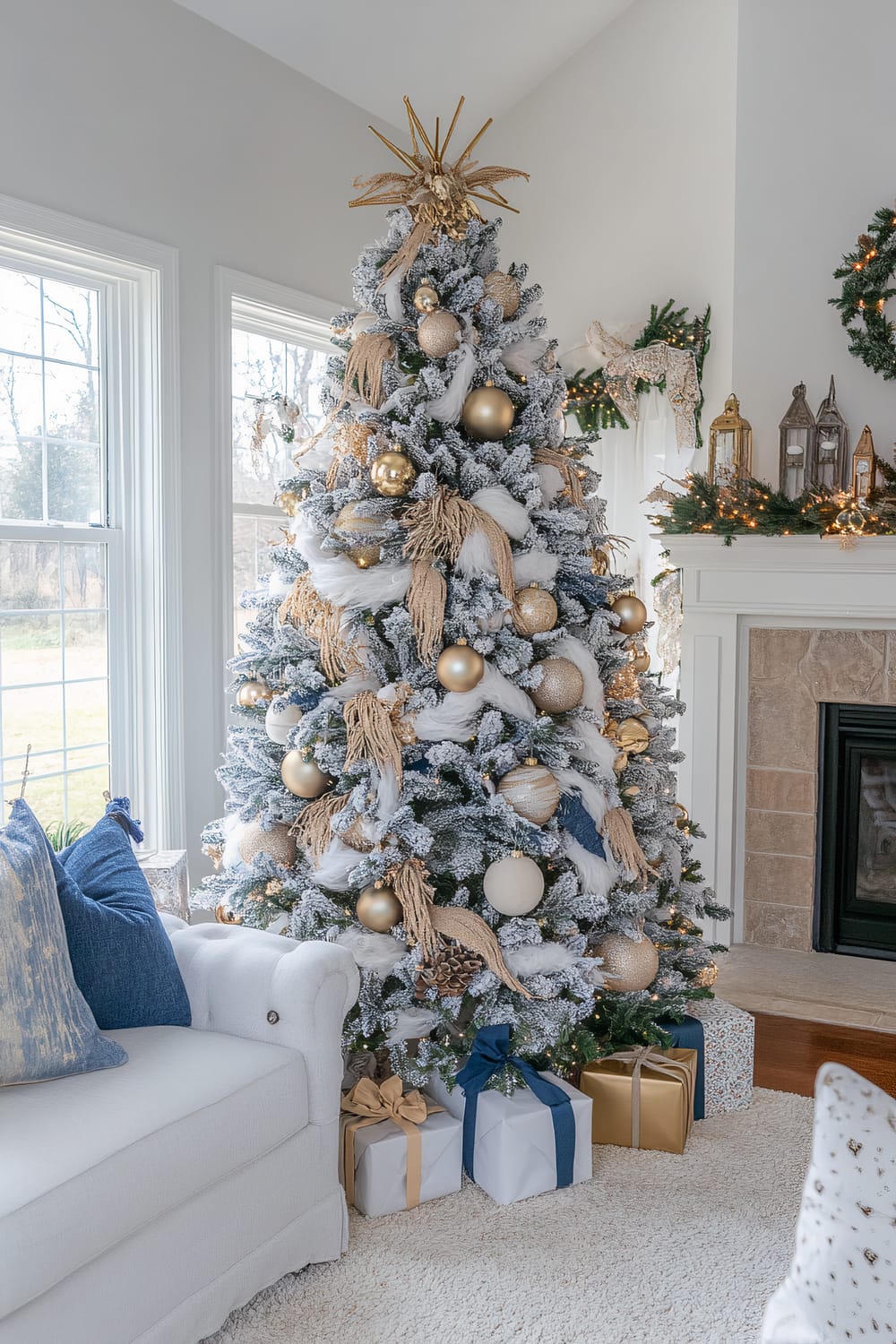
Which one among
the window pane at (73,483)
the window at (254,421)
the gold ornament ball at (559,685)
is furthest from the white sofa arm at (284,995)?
the window at (254,421)

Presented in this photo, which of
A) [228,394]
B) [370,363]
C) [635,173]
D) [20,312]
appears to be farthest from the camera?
[635,173]

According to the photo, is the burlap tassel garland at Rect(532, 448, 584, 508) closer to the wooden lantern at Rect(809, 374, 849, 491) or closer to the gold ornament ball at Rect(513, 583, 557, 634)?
the gold ornament ball at Rect(513, 583, 557, 634)

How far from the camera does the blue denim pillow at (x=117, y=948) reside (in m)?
1.98

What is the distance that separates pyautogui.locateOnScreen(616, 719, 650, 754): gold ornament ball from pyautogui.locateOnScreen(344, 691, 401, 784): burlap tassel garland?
0.60 meters

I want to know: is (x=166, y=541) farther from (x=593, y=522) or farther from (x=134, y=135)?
(x=593, y=522)

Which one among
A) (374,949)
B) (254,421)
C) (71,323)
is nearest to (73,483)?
(71,323)

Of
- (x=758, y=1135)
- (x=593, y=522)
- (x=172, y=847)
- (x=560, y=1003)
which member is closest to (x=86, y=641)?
(x=172, y=847)

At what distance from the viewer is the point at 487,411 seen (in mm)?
2383

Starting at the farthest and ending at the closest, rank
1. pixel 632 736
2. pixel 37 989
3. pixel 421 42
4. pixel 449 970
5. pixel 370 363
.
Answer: pixel 421 42
pixel 632 736
pixel 370 363
pixel 449 970
pixel 37 989

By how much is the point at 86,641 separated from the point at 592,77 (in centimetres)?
315

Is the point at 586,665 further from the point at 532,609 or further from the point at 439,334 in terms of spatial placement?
the point at 439,334

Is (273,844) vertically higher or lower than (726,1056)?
higher

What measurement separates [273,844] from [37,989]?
72cm

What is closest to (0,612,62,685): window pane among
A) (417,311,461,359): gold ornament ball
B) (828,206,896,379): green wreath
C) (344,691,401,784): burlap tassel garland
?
(344,691,401,784): burlap tassel garland
